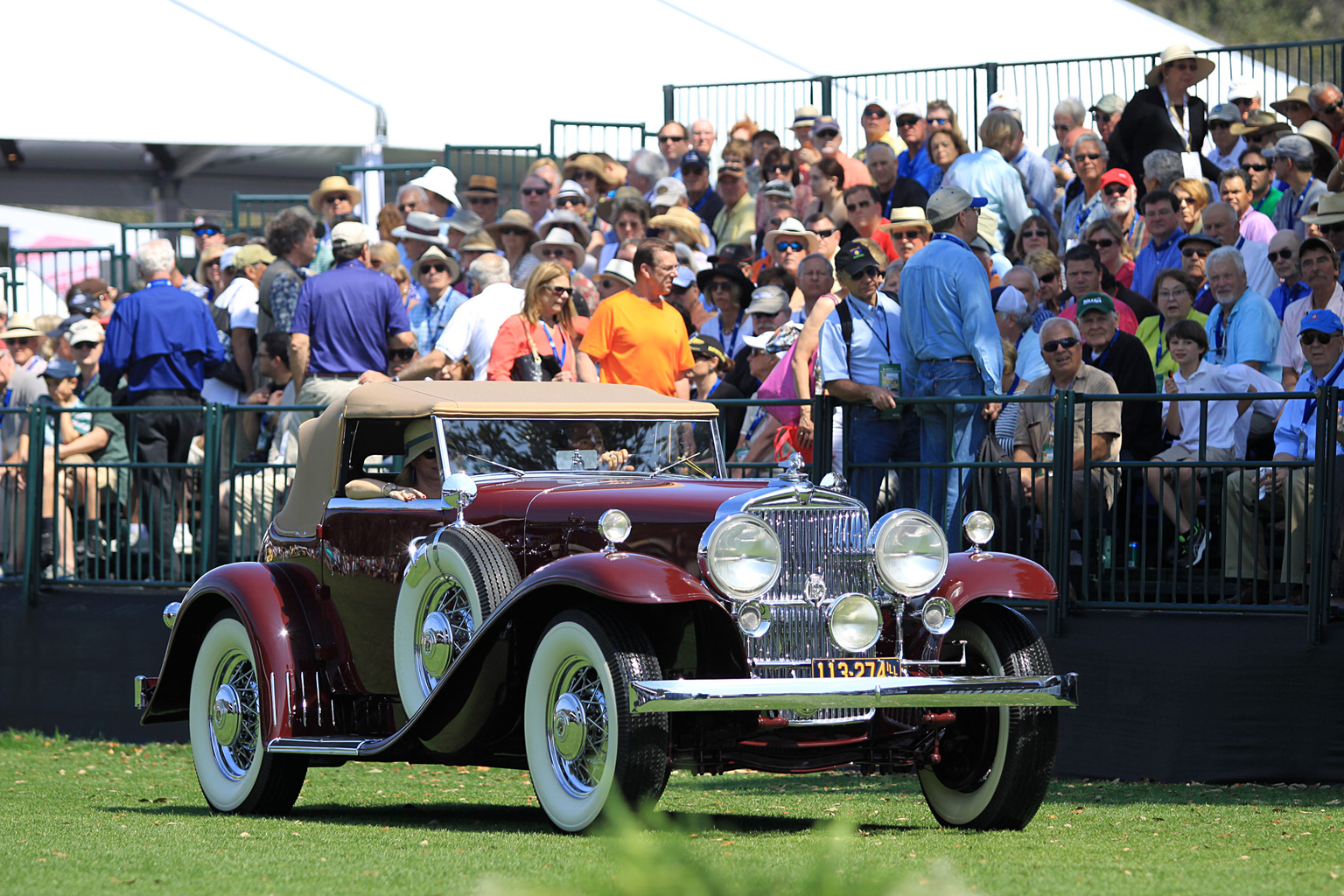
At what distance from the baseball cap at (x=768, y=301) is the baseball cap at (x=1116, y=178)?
8.60ft

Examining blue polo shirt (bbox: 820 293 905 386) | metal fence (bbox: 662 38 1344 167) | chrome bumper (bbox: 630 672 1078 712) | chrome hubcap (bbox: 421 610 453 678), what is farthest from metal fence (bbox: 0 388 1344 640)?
metal fence (bbox: 662 38 1344 167)

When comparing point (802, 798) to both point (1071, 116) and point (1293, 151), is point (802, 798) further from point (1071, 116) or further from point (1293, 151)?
point (1071, 116)

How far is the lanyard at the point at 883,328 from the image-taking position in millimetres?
10211

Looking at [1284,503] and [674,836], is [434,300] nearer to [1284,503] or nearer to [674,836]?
[1284,503]

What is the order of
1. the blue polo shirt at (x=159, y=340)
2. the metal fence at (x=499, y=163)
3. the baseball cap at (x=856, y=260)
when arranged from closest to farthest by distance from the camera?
the baseball cap at (x=856, y=260)
the blue polo shirt at (x=159, y=340)
the metal fence at (x=499, y=163)

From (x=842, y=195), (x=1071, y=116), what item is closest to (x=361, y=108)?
(x=842, y=195)

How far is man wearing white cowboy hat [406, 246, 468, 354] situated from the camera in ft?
43.4

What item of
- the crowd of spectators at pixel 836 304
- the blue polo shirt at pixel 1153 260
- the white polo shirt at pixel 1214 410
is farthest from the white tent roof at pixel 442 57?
the white polo shirt at pixel 1214 410

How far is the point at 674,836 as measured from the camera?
143 inches

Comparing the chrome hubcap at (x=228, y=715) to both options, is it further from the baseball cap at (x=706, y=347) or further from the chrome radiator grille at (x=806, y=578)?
the baseball cap at (x=706, y=347)

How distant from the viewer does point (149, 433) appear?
12.2 meters

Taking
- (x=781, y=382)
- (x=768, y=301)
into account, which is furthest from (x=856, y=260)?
(x=768, y=301)

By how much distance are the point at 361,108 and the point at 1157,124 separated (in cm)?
774

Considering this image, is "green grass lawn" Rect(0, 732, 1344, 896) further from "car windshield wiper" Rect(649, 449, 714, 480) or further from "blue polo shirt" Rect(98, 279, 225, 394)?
"blue polo shirt" Rect(98, 279, 225, 394)
